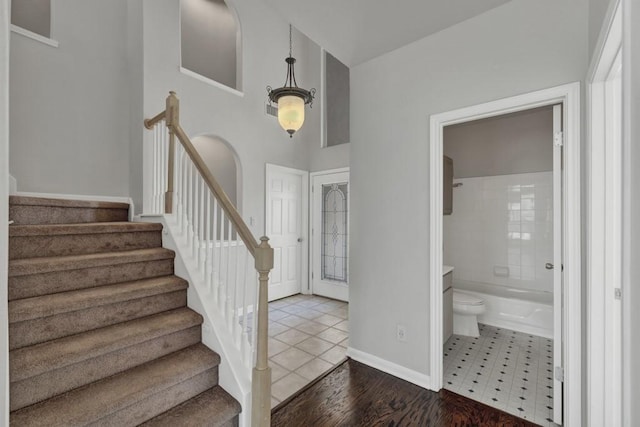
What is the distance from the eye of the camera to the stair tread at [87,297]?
4.83ft

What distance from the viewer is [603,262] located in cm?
155

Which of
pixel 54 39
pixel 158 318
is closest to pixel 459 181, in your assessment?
pixel 158 318

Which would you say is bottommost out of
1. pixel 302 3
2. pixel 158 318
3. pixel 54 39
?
pixel 158 318

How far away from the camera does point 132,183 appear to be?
321cm

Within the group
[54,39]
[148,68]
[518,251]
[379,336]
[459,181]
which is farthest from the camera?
[459,181]

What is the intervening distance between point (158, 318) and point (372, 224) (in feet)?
5.72

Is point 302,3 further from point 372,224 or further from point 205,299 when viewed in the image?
point 205,299

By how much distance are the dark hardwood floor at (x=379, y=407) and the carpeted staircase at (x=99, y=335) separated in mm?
567

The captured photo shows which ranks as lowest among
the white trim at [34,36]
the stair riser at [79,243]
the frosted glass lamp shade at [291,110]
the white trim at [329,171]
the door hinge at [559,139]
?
the stair riser at [79,243]

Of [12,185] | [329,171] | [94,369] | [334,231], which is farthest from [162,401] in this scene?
[329,171]

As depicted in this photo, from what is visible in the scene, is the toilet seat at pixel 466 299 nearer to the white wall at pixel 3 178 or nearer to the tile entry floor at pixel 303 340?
the tile entry floor at pixel 303 340

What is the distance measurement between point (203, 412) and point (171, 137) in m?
2.06

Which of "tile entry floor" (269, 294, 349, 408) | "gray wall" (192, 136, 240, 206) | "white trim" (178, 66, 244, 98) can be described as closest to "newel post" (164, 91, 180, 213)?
"white trim" (178, 66, 244, 98)

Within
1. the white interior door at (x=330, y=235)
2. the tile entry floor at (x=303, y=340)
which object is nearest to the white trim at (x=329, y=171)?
the white interior door at (x=330, y=235)
